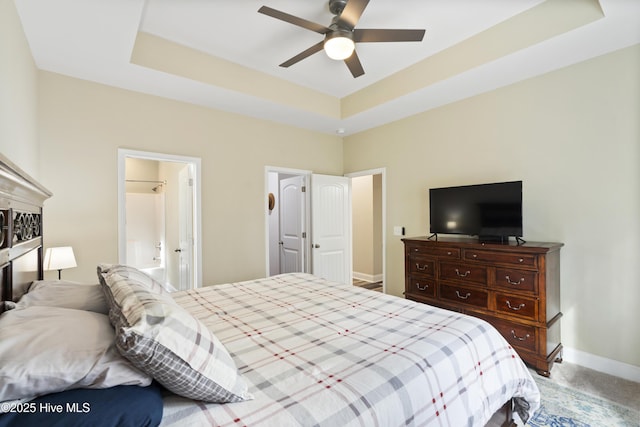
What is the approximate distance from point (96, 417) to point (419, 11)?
3.04 meters

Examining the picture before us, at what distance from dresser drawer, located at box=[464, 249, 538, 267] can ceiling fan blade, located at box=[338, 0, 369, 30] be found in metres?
2.27

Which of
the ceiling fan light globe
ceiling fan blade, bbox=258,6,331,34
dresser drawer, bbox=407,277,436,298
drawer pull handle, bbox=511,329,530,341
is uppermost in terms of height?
ceiling fan blade, bbox=258,6,331,34

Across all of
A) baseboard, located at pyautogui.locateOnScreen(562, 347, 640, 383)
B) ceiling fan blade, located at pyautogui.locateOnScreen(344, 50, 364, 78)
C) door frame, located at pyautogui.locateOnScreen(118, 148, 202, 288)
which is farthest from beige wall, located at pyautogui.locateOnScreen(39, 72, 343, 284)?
baseboard, located at pyautogui.locateOnScreen(562, 347, 640, 383)

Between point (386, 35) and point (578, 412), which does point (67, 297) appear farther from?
point (578, 412)

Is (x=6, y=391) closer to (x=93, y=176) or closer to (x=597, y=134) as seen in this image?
(x=93, y=176)

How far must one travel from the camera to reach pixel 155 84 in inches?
115

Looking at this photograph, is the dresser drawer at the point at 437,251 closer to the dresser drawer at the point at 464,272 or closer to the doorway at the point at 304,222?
the dresser drawer at the point at 464,272

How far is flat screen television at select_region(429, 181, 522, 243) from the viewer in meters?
2.72

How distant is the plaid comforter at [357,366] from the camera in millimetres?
923

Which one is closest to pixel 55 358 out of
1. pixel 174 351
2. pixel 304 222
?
pixel 174 351

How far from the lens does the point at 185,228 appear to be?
12.4 feet

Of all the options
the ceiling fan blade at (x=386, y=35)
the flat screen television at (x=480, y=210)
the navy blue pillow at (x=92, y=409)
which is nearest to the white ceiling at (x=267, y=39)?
the ceiling fan blade at (x=386, y=35)

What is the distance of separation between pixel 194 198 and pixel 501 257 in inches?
131

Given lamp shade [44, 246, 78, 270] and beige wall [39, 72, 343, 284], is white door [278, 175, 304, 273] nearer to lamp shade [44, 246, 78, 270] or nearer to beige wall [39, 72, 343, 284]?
beige wall [39, 72, 343, 284]
